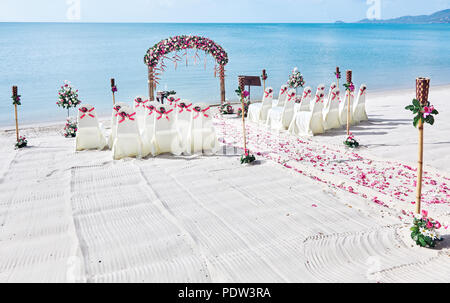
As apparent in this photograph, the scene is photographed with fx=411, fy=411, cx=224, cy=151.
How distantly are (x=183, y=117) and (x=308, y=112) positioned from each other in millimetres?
3745

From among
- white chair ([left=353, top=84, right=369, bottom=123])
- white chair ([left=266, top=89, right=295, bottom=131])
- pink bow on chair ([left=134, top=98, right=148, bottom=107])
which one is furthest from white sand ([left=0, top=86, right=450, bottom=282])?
white chair ([left=353, top=84, right=369, bottom=123])

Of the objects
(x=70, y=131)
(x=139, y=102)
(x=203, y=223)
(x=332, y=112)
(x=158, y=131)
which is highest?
(x=139, y=102)

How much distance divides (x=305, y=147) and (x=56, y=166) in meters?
5.78

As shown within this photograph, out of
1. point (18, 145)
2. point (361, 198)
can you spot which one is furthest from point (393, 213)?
point (18, 145)

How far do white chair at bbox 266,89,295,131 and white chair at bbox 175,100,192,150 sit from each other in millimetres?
3344

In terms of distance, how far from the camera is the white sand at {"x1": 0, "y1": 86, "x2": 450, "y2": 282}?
461 cm

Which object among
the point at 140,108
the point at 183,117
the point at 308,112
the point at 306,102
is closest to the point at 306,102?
the point at 306,102

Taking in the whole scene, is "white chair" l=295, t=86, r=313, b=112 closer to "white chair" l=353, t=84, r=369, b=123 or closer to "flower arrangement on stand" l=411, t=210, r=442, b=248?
"white chair" l=353, t=84, r=369, b=123

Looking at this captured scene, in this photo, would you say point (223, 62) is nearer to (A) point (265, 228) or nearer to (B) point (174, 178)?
(B) point (174, 178)

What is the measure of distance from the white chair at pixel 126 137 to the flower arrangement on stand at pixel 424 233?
611cm

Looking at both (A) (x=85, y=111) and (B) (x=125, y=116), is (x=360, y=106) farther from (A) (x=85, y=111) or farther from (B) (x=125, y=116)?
(A) (x=85, y=111)

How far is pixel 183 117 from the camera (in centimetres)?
989

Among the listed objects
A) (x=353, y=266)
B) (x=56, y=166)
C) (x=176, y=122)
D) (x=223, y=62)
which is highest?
(x=223, y=62)

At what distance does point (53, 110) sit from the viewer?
767 inches
